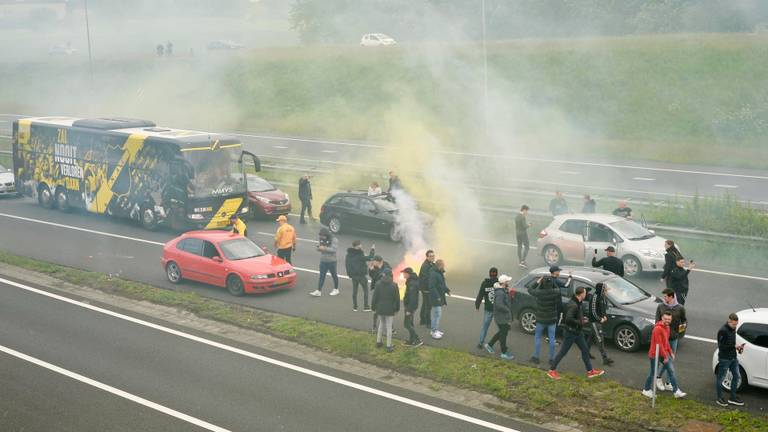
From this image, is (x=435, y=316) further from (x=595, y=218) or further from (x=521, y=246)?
(x=595, y=218)

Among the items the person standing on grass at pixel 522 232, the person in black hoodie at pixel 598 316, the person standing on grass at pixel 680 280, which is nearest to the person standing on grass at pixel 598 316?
the person in black hoodie at pixel 598 316

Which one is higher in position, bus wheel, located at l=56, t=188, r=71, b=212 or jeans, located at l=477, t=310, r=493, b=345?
bus wheel, located at l=56, t=188, r=71, b=212

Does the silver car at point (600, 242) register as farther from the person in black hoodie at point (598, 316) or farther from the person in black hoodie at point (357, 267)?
the person in black hoodie at point (357, 267)

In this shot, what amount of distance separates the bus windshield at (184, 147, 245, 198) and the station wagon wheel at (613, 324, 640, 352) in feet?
53.1

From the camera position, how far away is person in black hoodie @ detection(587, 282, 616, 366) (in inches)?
606

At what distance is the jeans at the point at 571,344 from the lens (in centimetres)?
1462

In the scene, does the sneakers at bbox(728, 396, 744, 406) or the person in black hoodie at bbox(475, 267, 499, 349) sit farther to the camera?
the person in black hoodie at bbox(475, 267, 499, 349)

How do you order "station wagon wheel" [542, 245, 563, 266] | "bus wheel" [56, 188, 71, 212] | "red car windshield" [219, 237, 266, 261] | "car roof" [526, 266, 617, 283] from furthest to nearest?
"bus wheel" [56, 188, 71, 212]
"station wagon wheel" [542, 245, 563, 266]
"red car windshield" [219, 237, 266, 261]
"car roof" [526, 266, 617, 283]

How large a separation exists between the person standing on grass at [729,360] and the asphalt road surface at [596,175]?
54.1ft

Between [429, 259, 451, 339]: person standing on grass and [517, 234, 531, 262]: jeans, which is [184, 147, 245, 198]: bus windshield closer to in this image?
[517, 234, 531, 262]: jeans

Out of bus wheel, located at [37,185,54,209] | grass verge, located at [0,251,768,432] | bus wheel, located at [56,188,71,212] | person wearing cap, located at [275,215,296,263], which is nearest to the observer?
grass verge, located at [0,251,768,432]

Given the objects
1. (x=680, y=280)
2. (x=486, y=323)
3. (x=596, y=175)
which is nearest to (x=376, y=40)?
(x=596, y=175)

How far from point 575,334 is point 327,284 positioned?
8.56m

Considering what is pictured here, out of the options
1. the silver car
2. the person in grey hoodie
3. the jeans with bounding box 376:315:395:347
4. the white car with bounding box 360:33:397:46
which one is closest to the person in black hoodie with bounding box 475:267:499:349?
the jeans with bounding box 376:315:395:347
